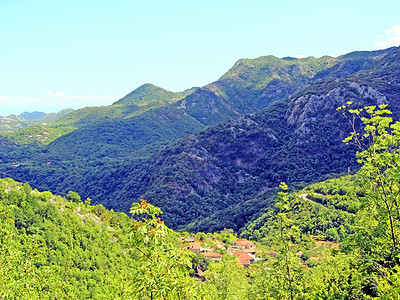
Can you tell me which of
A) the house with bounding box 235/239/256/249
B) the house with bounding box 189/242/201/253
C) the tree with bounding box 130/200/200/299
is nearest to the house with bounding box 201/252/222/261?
the house with bounding box 189/242/201/253

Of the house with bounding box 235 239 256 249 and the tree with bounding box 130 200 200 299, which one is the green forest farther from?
the house with bounding box 235 239 256 249

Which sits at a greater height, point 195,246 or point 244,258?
point 195,246

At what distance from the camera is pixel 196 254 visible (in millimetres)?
17688

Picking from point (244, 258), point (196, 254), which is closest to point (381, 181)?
point (196, 254)

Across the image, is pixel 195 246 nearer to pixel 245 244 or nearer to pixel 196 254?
pixel 245 244

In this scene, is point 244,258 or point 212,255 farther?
point 212,255

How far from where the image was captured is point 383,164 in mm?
12703

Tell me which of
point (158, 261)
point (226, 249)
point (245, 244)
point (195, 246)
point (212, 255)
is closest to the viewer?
point (158, 261)

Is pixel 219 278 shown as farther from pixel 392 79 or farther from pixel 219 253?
pixel 392 79

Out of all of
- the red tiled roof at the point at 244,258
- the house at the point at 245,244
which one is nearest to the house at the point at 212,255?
the red tiled roof at the point at 244,258

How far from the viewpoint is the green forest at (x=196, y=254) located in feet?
30.7

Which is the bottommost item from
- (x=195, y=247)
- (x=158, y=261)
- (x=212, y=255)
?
(x=212, y=255)

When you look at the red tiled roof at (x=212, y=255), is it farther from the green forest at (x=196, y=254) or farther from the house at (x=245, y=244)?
the house at (x=245, y=244)

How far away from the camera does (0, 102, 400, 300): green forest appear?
30.7 feet
